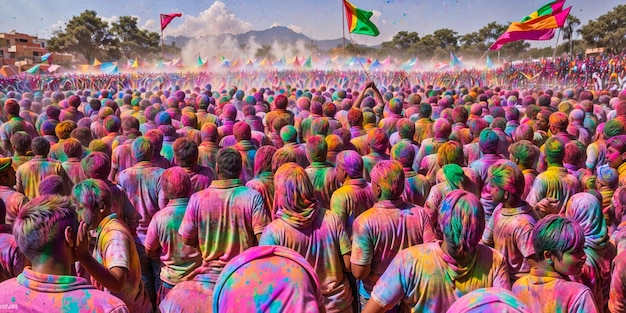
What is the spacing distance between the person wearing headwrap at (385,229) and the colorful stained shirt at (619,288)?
100 cm

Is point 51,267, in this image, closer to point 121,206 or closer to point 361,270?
point 361,270

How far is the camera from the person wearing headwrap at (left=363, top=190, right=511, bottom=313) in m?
2.08

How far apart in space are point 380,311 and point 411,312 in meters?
0.19

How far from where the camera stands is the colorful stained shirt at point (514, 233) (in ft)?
9.52

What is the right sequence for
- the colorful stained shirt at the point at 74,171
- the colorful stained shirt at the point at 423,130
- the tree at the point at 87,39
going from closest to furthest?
1. the colorful stained shirt at the point at 74,171
2. the colorful stained shirt at the point at 423,130
3. the tree at the point at 87,39

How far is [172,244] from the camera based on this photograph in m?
3.22

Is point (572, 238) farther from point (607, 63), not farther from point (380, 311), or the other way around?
point (607, 63)

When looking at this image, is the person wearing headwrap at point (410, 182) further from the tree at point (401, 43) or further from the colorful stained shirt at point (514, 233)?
the tree at point (401, 43)

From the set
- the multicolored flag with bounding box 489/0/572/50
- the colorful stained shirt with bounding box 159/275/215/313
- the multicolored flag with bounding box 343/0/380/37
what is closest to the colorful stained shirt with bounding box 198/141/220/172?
the colorful stained shirt with bounding box 159/275/215/313

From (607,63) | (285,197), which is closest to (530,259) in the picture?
(285,197)

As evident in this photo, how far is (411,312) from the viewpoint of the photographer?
2266 millimetres

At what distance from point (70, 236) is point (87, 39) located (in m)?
62.6

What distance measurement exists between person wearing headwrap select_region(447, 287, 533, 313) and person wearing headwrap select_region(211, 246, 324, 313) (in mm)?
485

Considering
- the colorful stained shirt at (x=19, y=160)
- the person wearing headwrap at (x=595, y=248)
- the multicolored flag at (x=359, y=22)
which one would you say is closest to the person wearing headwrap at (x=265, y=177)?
the person wearing headwrap at (x=595, y=248)
